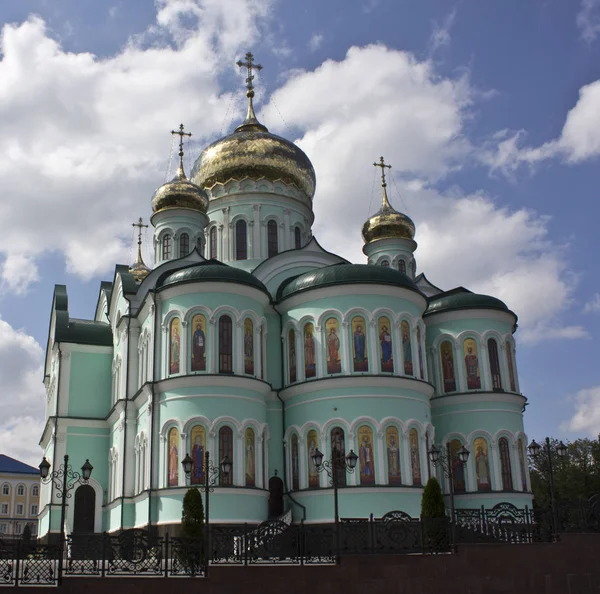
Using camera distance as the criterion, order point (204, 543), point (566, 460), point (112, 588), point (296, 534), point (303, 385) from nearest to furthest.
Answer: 1. point (112, 588)
2. point (204, 543)
3. point (296, 534)
4. point (303, 385)
5. point (566, 460)

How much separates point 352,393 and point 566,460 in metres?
27.4

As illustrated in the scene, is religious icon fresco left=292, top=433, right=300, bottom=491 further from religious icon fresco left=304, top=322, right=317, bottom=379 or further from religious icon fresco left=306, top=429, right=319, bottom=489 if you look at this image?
religious icon fresco left=304, top=322, right=317, bottom=379

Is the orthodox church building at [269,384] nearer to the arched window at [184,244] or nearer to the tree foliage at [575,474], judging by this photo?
the arched window at [184,244]

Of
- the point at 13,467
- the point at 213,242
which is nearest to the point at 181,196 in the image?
the point at 213,242

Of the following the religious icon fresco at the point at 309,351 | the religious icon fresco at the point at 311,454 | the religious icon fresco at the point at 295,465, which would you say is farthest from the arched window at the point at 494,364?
the religious icon fresco at the point at 295,465

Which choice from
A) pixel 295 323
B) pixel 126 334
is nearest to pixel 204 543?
pixel 295 323

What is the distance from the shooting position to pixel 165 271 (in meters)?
23.8

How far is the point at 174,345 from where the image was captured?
2100cm

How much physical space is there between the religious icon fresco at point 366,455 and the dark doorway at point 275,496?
2836mm

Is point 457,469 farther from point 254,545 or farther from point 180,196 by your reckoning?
point 180,196

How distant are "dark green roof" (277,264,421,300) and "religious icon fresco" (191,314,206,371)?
2952 millimetres

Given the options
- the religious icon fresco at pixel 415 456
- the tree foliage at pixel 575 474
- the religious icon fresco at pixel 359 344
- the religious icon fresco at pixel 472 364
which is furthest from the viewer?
the tree foliage at pixel 575 474

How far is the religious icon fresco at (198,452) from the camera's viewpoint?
19375mm

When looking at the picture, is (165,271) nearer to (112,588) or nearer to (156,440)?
(156,440)
